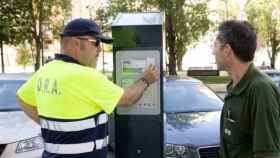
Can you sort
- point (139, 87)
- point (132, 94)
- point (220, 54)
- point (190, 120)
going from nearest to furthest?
1. point (220, 54)
2. point (132, 94)
3. point (139, 87)
4. point (190, 120)

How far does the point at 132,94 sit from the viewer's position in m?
3.86

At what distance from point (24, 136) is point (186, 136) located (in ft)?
6.27

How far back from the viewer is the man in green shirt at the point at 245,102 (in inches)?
111

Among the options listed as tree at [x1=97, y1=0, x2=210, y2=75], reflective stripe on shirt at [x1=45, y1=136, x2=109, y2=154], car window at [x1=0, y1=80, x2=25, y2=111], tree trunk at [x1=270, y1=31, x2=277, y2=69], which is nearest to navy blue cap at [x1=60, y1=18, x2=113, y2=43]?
reflective stripe on shirt at [x1=45, y1=136, x2=109, y2=154]

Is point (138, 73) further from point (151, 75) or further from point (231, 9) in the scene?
point (231, 9)

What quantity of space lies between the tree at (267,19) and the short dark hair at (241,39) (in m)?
39.7

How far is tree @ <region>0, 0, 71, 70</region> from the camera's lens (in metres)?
26.2

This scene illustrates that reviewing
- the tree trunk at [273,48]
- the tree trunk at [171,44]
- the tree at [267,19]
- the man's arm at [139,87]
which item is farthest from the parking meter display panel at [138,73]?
the tree trunk at [273,48]

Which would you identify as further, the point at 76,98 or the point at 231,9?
the point at 231,9

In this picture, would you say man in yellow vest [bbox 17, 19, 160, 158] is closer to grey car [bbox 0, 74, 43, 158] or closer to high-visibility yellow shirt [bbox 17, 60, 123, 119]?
high-visibility yellow shirt [bbox 17, 60, 123, 119]

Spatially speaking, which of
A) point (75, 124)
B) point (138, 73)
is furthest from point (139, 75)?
point (75, 124)

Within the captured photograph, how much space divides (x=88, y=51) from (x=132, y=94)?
0.67 meters

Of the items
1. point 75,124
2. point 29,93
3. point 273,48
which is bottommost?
point 273,48

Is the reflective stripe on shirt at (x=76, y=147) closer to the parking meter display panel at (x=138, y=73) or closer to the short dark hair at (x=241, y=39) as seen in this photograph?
the short dark hair at (x=241, y=39)
